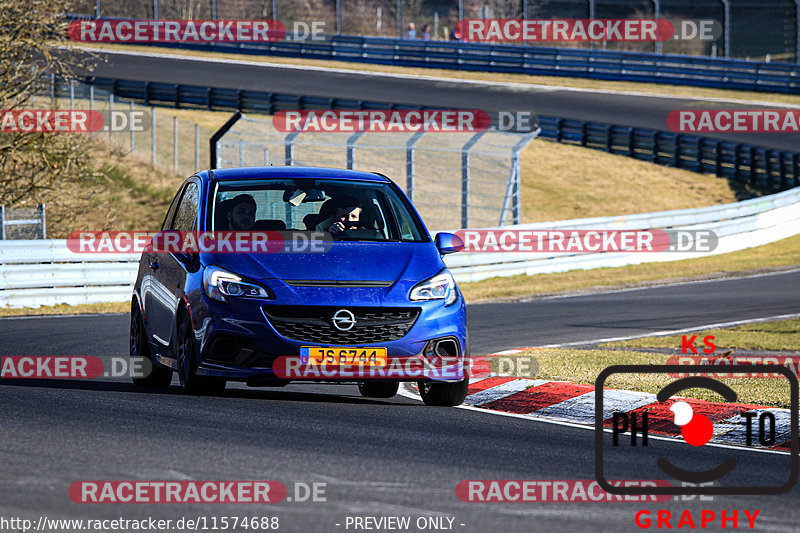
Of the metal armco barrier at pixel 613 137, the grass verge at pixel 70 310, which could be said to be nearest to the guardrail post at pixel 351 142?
the grass verge at pixel 70 310

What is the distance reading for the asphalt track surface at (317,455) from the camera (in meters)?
5.46

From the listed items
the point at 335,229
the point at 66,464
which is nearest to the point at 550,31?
the point at 335,229

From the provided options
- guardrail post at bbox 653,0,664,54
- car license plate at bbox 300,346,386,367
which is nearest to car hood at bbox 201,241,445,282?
car license plate at bbox 300,346,386,367

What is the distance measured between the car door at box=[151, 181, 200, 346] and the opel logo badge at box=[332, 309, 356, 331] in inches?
49.5

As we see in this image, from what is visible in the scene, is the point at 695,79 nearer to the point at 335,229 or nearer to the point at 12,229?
the point at 12,229

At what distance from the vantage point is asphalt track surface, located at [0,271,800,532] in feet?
17.9

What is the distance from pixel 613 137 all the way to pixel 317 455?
35.1 m

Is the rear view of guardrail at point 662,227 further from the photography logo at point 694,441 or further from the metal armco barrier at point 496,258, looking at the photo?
the photography logo at point 694,441

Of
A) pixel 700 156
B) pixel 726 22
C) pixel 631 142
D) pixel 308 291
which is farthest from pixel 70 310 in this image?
pixel 726 22

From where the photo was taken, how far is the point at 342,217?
30.7 ft

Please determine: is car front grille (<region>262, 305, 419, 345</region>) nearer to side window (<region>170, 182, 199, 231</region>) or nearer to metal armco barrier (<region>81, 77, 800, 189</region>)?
side window (<region>170, 182, 199, 231</region>)

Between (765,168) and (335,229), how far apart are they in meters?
30.4

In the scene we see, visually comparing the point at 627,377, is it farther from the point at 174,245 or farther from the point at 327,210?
the point at 174,245

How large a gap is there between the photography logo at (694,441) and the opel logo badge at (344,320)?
1780 millimetres
